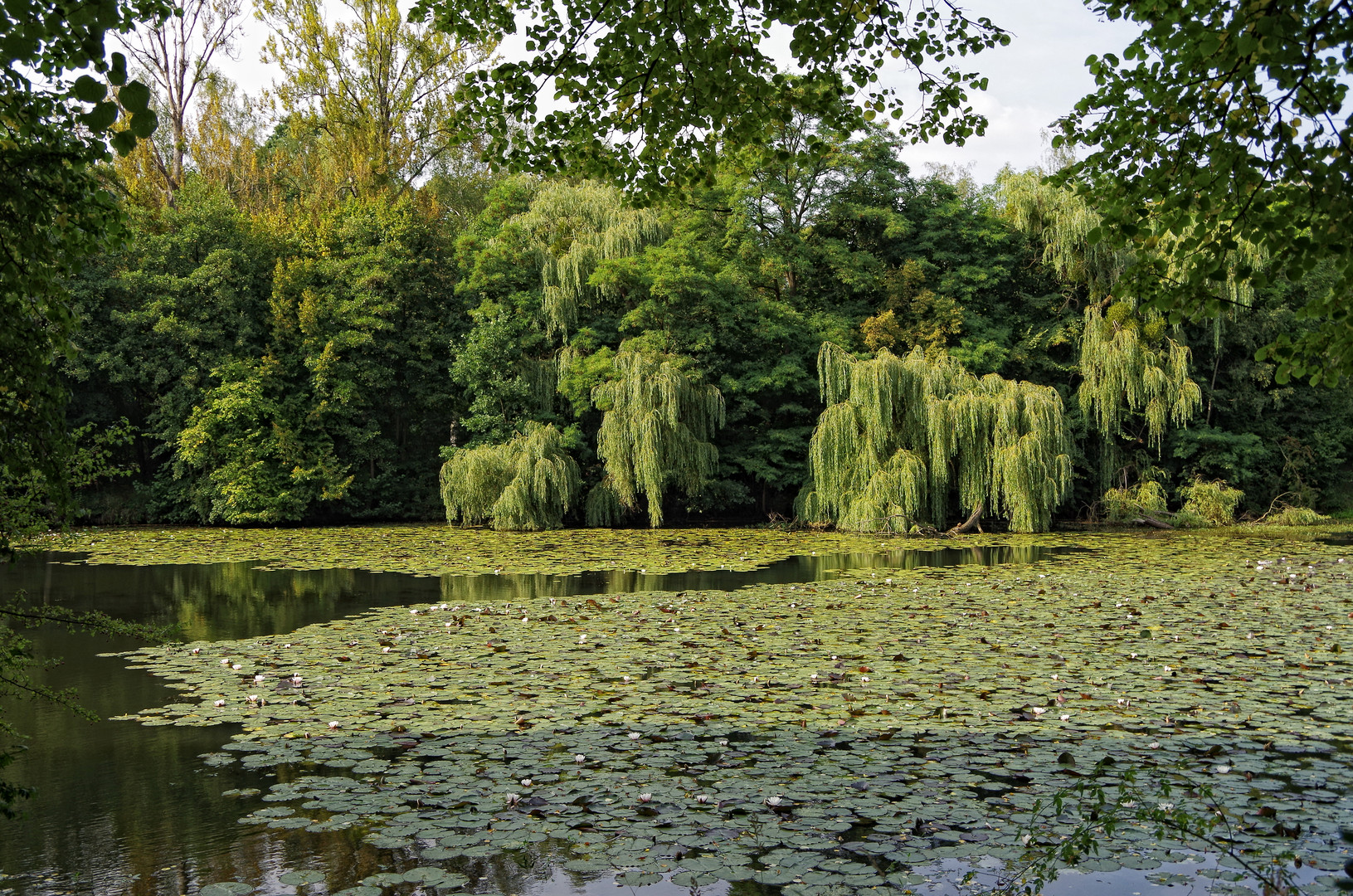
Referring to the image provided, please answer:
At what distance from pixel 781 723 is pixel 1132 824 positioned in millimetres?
2067

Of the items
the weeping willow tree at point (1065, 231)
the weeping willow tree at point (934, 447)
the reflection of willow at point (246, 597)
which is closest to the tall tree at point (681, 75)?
the reflection of willow at point (246, 597)

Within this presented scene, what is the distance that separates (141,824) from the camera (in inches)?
176

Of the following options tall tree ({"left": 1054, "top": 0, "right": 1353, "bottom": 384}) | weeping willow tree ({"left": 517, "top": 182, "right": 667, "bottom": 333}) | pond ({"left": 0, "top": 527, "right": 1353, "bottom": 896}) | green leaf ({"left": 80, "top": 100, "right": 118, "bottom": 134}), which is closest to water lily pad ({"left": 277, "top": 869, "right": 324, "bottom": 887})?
pond ({"left": 0, "top": 527, "right": 1353, "bottom": 896})

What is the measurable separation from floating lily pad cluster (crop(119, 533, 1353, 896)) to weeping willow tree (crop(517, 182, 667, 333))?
12717 mm

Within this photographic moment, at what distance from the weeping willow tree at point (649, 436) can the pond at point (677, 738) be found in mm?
8471

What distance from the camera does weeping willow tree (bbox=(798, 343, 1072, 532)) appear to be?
17484 mm

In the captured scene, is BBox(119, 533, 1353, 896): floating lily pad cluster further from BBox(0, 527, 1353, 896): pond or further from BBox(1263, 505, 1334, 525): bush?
BBox(1263, 505, 1334, 525): bush

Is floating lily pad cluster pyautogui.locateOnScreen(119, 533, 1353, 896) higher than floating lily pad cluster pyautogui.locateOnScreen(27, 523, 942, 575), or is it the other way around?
floating lily pad cluster pyautogui.locateOnScreen(27, 523, 942, 575)

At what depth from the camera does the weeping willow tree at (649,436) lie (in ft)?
63.6

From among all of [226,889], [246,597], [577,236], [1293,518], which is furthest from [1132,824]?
[577,236]

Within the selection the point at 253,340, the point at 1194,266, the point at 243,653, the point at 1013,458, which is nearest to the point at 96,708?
the point at 243,653

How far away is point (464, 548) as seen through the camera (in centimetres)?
1623

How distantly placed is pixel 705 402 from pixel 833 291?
613 centimetres

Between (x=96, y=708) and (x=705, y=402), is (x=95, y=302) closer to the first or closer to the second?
(x=705, y=402)
